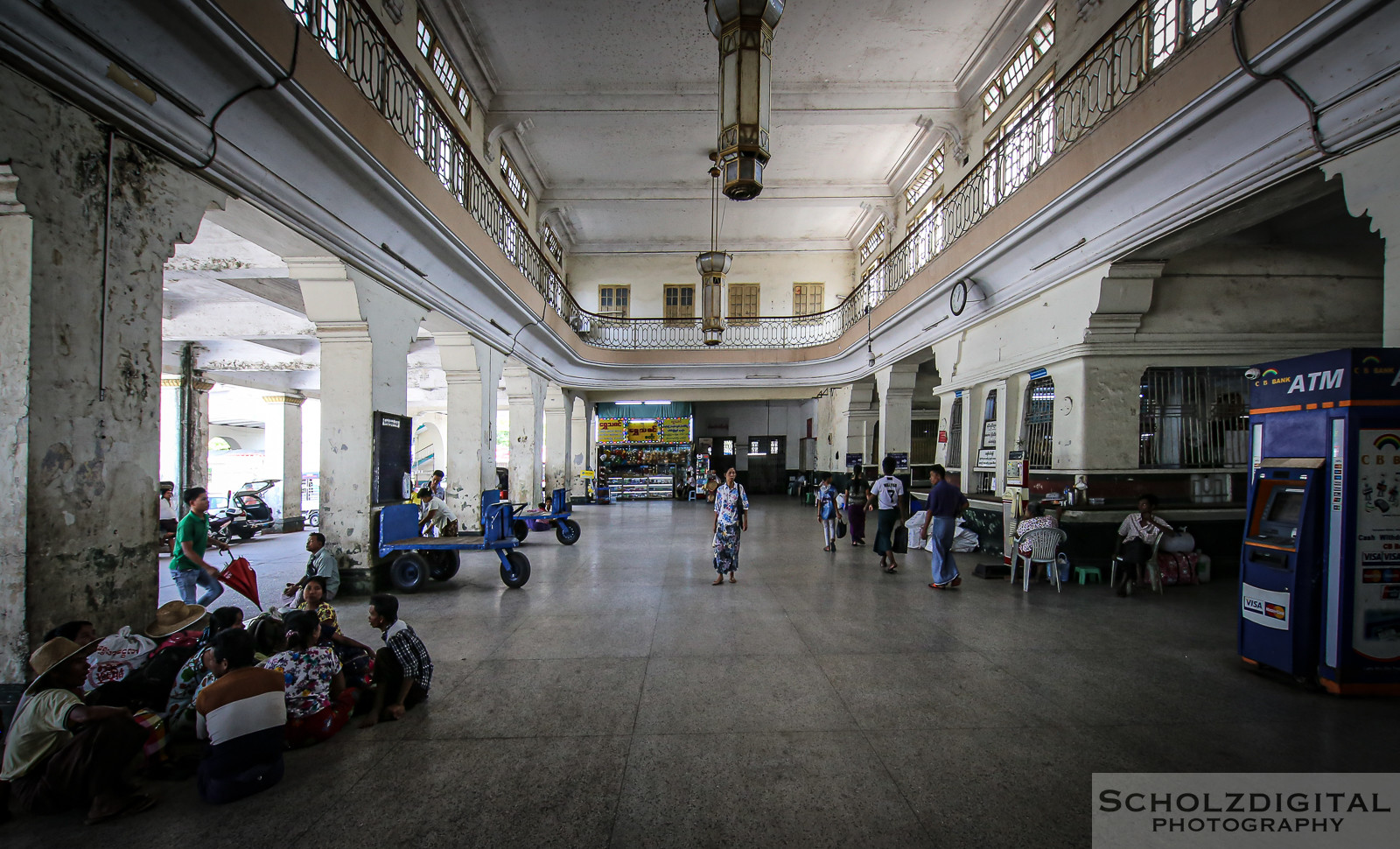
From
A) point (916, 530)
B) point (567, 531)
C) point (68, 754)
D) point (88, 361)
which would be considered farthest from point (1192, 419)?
point (88, 361)

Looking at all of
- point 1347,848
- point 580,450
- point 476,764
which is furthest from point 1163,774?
point 580,450

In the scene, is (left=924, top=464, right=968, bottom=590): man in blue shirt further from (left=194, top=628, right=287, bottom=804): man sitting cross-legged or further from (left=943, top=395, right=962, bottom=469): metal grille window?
(left=194, top=628, right=287, bottom=804): man sitting cross-legged

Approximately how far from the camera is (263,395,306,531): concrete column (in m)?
13.8

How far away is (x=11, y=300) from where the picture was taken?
311cm

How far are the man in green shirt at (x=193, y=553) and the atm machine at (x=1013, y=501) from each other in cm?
858

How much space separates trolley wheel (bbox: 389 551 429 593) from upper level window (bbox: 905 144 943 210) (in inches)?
489

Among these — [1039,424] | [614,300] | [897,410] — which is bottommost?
[1039,424]

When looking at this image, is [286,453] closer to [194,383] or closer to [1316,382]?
[194,383]

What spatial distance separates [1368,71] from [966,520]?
7.12 metres

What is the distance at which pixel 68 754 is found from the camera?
263 cm

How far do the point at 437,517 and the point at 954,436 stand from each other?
28.4 feet

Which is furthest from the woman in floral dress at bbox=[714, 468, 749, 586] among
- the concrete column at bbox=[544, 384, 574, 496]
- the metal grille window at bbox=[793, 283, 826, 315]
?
the metal grille window at bbox=[793, 283, 826, 315]

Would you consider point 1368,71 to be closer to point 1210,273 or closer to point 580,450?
point 1210,273

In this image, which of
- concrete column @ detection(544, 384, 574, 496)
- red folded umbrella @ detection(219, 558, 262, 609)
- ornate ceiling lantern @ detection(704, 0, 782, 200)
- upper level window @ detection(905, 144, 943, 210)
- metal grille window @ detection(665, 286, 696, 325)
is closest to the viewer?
ornate ceiling lantern @ detection(704, 0, 782, 200)
